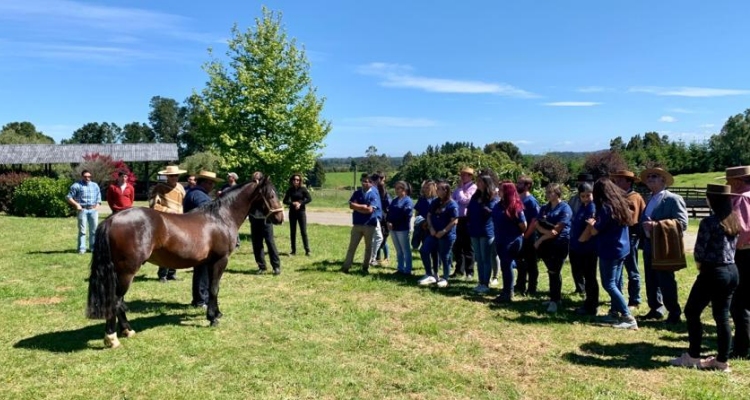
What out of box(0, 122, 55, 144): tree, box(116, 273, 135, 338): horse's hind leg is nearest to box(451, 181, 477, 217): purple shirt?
box(116, 273, 135, 338): horse's hind leg

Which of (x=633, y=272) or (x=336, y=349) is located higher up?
(x=633, y=272)

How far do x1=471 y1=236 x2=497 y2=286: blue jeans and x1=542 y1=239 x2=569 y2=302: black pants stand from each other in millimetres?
995

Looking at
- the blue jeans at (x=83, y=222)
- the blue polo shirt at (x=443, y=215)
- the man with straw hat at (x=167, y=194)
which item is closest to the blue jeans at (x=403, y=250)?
the blue polo shirt at (x=443, y=215)

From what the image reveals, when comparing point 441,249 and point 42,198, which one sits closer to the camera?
point 441,249

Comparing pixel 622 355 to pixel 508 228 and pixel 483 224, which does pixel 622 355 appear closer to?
pixel 508 228

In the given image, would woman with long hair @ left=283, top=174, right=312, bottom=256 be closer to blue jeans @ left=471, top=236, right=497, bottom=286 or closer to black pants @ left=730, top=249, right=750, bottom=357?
blue jeans @ left=471, top=236, right=497, bottom=286

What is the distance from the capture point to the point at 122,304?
5805mm

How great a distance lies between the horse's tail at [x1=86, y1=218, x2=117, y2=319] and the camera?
17.6 feet

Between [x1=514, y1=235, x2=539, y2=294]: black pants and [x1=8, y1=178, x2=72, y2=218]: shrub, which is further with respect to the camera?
[x1=8, y1=178, x2=72, y2=218]: shrub

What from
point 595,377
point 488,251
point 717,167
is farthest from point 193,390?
point 717,167

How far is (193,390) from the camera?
446 centimetres

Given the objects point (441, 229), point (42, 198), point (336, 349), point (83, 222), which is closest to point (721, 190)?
point (336, 349)

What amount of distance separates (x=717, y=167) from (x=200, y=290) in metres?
62.4

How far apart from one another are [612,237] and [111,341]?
6275 mm
